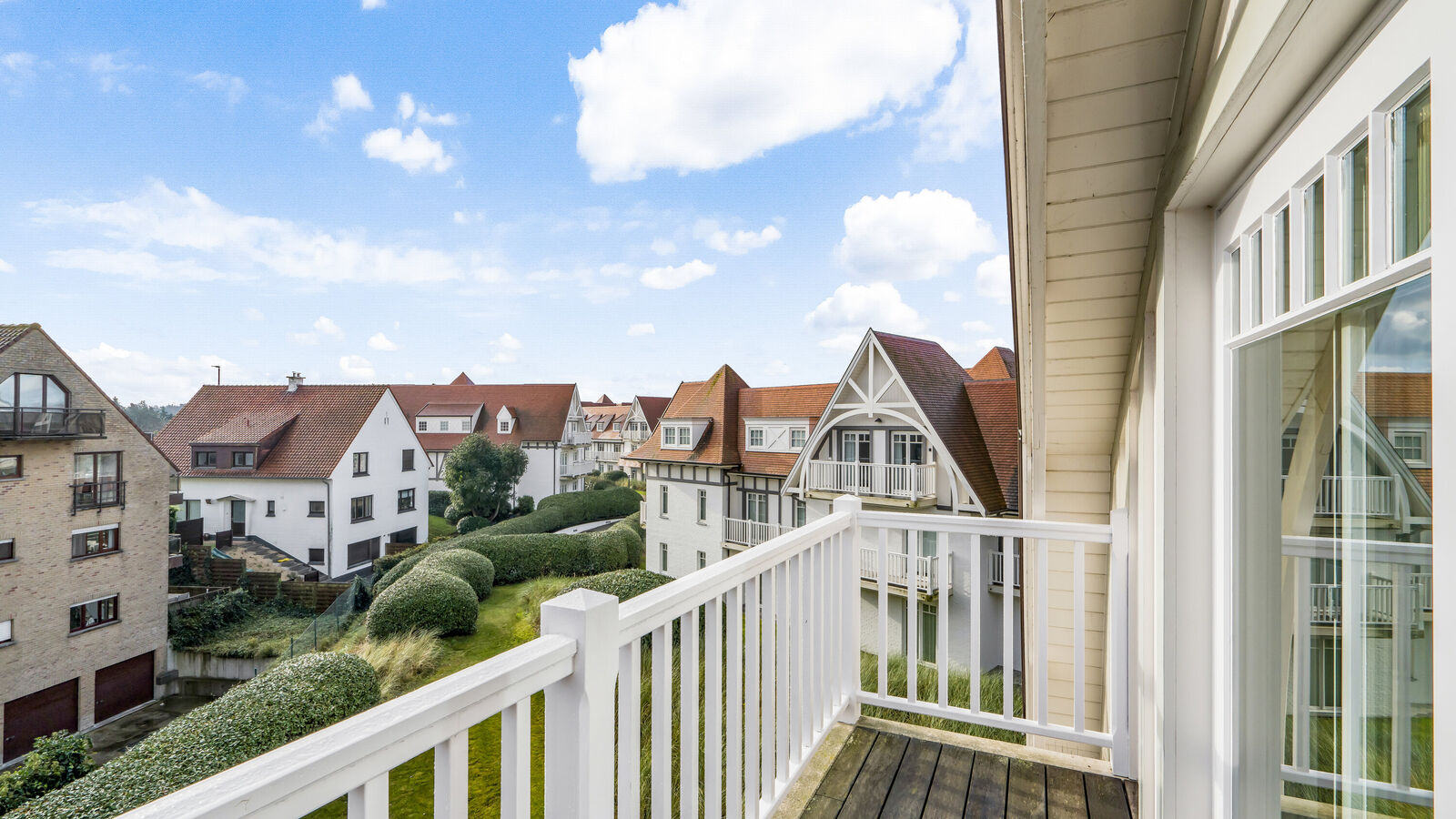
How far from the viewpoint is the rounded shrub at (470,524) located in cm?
2209

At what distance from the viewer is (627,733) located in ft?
3.51

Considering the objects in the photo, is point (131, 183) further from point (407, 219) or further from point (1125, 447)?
point (1125, 447)

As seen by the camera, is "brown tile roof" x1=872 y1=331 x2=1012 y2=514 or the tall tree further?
the tall tree

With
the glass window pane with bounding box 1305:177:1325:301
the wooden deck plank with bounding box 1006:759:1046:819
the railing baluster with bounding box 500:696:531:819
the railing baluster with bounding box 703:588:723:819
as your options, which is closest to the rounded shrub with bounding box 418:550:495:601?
the wooden deck plank with bounding box 1006:759:1046:819

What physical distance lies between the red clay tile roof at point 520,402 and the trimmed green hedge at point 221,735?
2286 centimetres

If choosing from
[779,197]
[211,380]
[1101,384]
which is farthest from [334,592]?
[779,197]

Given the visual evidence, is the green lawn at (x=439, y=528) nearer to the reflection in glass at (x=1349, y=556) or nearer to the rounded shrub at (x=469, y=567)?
the rounded shrub at (x=469, y=567)

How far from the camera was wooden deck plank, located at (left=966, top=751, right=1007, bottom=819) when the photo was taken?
176cm

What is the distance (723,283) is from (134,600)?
98.9 feet

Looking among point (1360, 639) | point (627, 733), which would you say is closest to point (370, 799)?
point (627, 733)

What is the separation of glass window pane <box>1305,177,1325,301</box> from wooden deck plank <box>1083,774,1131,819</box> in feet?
5.33

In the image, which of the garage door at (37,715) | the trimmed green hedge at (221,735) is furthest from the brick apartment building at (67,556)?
the trimmed green hedge at (221,735)

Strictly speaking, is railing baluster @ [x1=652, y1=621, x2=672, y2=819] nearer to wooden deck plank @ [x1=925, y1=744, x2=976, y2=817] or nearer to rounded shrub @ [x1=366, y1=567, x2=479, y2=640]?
wooden deck plank @ [x1=925, y1=744, x2=976, y2=817]

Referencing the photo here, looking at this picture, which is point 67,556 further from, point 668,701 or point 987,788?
point 987,788
